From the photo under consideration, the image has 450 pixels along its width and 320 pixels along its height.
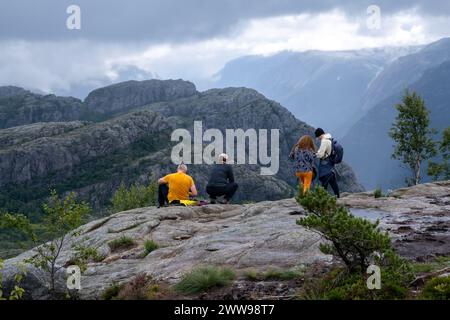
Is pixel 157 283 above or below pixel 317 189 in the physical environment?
below

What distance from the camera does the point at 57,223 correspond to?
44.4 ft

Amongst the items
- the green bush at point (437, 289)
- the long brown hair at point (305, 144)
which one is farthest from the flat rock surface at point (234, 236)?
the green bush at point (437, 289)

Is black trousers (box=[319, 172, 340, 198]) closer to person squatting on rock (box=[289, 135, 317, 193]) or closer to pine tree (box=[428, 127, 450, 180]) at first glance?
person squatting on rock (box=[289, 135, 317, 193])

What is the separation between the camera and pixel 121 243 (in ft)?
61.5

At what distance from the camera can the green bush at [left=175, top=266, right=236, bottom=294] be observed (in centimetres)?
1150

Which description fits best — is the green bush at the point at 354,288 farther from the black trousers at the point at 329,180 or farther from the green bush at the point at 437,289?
the black trousers at the point at 329,180

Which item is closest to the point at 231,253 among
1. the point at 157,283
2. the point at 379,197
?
the point at 157,283

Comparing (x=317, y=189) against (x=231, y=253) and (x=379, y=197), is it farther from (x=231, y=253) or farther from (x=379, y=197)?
(x=379, y=197)

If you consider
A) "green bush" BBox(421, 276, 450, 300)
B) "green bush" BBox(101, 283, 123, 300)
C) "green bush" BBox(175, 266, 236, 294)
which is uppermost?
"green bush" BBox(421, 276, 450, 300)

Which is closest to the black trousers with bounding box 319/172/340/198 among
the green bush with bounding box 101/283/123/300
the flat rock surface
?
the flat rock surface

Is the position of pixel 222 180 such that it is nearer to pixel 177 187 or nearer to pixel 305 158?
pixel 177 187

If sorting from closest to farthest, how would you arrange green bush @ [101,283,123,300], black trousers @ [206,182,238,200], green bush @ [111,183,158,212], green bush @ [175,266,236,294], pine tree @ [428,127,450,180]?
green bush @ [175,266,236,294] → green bush @ [101,283,123,300] → black trousers @ [206,182,238,200] → pine tree @ [428,127,450,180] → green bush @ [111,183,158,212]

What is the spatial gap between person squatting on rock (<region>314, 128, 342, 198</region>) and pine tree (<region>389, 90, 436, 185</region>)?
35948mm
